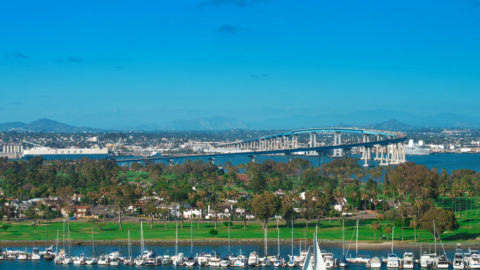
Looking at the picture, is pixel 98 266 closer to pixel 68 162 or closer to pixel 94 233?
pixel 94 233

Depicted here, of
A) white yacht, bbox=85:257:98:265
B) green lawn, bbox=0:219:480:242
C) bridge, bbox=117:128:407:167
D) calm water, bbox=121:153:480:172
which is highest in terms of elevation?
bridge, bbox=117:128:407:167

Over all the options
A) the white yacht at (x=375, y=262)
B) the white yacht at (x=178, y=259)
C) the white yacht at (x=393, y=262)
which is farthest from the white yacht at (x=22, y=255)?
the white yacht at (x=393, y=262)

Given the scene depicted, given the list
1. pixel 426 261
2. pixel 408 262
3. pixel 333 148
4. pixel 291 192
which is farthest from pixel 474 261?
pixel 333 148

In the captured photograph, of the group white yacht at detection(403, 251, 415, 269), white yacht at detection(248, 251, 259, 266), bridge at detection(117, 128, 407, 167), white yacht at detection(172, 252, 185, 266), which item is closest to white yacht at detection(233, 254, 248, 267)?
white yacht at detection(248, 251, 259, 266)

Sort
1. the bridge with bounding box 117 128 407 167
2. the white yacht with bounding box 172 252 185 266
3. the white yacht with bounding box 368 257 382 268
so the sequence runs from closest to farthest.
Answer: the white yacht with bounding box 368 257 382 268, the white yacht with bounding box 172 252 185 266, the bridge with bounding box 117 128 407 167

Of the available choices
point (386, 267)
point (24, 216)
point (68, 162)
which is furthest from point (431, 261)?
point (68, 162)

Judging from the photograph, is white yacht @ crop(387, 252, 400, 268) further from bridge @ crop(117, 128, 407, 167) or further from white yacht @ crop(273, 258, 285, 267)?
bridge @ crop(117, 128, 407, 167)

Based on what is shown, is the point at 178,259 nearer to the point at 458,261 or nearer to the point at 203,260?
the point at 203,260

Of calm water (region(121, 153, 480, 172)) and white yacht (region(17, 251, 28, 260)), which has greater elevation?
calm water (region(121, 153, 480, 172))
